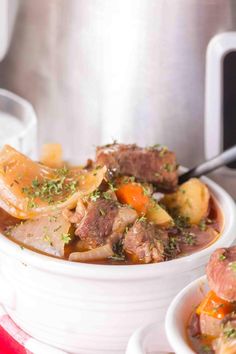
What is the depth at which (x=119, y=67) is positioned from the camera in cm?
153

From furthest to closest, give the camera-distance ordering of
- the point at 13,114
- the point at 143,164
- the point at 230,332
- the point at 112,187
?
the point at 13,114
the point at 143,164
the point at 112,187
the point at 230,332

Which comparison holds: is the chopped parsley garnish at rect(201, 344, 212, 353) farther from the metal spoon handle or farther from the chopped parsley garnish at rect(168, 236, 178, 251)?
the metal spoon handle

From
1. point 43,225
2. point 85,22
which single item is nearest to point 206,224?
→ point 43,225

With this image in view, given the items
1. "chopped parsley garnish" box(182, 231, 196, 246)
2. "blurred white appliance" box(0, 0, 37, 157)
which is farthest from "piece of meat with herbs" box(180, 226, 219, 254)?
"blurred white appliance" box(0, 0, 37, 157)

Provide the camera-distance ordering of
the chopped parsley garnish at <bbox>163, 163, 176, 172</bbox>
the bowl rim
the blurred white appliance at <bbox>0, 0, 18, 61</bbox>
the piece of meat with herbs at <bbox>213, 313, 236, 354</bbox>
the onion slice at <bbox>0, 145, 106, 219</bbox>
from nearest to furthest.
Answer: the piece of meat with herbs at <bbox>213, 313, 236, 354</bbox>
the bowl rim
the onion slice at <bbox>0, 145, 106, 219</bbox>
the chopped parsley garnish at <bbox>163, 163, 176, 172</bbox>
the blurred white appliance at <bbox>0, 0, 18, 61</bbox>

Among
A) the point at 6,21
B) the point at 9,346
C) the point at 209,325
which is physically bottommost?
the point at 9,346

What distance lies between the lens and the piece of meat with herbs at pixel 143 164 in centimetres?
136

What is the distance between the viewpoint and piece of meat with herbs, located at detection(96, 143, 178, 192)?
4.48 ft

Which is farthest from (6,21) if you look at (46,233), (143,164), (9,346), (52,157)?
(9,346)

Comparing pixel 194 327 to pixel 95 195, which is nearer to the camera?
pixel 194 327

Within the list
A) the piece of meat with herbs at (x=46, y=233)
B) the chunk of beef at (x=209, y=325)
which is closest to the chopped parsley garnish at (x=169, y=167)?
the piece of meat with herbs at (x=46, y=233)

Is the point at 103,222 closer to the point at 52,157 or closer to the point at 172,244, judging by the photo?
the point at 172,244

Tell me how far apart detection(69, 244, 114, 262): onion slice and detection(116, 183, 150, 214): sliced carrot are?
0.09 meters

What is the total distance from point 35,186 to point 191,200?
0.25 metres
